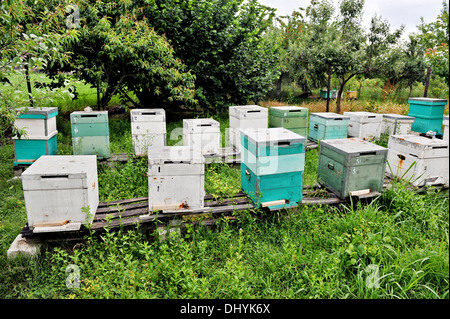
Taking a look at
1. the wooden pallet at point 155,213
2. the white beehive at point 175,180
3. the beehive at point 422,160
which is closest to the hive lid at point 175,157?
the white beehive at point 175,180

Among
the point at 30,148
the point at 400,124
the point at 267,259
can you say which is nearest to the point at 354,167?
the point at 267,259

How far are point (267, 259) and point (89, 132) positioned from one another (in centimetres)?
359

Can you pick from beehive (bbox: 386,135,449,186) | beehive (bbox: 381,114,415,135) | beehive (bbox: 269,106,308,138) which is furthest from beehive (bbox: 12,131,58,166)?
beehive (bbox: 381,114,415,135)

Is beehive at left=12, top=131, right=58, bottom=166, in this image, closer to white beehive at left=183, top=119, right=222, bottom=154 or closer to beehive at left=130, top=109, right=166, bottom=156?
beehive at left=130, top=109, right=166, bottom=156

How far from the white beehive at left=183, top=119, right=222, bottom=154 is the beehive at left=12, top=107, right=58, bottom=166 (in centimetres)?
221

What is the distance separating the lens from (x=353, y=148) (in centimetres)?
397

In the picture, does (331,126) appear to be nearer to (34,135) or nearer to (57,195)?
(57,195)

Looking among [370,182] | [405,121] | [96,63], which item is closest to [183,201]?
[370,182]

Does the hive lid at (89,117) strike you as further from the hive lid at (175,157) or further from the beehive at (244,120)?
the beehive at (244,120)

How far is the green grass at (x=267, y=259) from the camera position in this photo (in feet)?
8.68

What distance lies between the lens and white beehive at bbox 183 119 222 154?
528cm

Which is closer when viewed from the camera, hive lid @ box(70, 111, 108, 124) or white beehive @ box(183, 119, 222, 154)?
hive lid @ box(70, 111, 108, 124)

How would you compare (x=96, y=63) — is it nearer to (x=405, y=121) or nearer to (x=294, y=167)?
(x=294, y=167)

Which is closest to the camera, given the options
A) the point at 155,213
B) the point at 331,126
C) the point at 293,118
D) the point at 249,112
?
the point at 155,213
